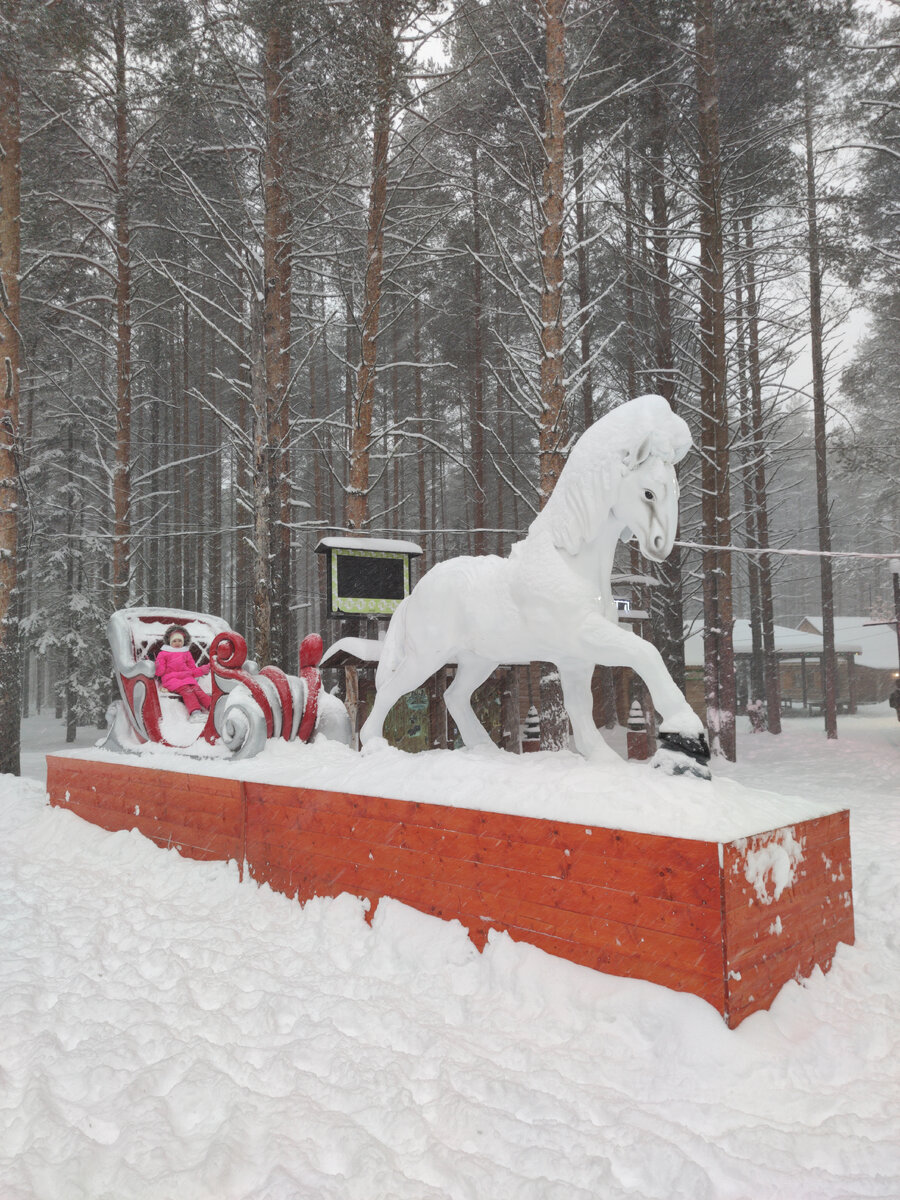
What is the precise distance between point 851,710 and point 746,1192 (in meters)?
22.4

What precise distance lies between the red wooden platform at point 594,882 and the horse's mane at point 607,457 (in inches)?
48.5

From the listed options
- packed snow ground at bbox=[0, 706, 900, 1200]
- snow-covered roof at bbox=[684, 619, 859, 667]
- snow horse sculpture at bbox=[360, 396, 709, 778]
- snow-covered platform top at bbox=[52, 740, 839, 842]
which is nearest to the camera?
packed snow ground at bbox=[0, 706, 900, 1200]

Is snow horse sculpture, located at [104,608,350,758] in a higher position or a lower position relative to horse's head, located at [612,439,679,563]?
lower

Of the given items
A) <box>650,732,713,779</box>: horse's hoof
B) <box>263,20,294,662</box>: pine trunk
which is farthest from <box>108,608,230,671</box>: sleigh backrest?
<box>650,732,713,779</box>: horse's hoof

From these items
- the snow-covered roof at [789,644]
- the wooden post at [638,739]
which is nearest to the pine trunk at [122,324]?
the wooden post at [638,739]

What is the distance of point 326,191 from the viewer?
7.48 metres

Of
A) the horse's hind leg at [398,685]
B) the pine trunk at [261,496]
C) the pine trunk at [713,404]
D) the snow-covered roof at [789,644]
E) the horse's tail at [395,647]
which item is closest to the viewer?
the horse's hind leg at [398,685]

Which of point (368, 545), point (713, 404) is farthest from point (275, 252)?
point (713, 404)

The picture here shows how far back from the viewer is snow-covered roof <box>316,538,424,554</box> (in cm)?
648

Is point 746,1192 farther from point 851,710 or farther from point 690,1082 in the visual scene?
point 851,710

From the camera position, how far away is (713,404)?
27.6 feet

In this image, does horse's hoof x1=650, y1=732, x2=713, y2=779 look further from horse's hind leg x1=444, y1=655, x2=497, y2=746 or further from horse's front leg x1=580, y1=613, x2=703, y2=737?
horse's hind leg x1=444, y1=655, x2=497, y2=746

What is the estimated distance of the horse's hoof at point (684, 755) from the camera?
287 cm

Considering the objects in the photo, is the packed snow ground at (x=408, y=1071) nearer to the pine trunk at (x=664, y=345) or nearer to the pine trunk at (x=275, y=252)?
the pine trunk at (x=275, y=252)
